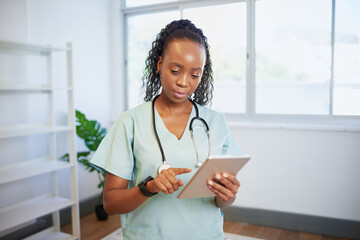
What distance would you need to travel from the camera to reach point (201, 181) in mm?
864

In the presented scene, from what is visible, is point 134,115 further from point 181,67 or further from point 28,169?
point 28,169

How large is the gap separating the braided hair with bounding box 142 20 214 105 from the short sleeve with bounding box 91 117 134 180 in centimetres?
23

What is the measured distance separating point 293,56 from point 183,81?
82.4 inches

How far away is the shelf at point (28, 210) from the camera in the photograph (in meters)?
2.11

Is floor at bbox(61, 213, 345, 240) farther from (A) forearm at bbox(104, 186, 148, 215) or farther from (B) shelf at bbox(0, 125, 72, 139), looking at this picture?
(A) forearm at bbox(104, 186, 148, 215)

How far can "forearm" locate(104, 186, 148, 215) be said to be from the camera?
933 millimetres

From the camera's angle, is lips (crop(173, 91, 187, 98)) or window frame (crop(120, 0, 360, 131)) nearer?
lips (crop(173, 91, 187, 98))

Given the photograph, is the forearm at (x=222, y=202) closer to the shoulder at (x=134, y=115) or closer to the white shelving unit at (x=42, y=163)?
the shoulder at (x=134, y=115)

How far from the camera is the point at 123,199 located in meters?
0.95

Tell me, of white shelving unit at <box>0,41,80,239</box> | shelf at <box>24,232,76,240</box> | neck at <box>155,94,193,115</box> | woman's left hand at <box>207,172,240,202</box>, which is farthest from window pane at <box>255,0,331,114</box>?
woman's left hand at <box>207,172,240,202</box>

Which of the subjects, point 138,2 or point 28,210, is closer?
point 28,210

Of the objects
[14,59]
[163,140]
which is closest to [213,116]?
[163,140]

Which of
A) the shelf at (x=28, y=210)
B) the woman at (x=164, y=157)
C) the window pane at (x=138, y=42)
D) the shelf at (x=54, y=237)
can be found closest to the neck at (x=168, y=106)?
the woman at (x=164, y=157)

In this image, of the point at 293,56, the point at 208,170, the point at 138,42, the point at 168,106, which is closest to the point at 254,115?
the point at 293,56
